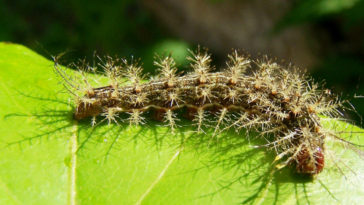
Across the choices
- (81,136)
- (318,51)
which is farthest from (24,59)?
(318,51)

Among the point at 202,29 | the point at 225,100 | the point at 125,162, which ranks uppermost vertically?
the point at 202,29

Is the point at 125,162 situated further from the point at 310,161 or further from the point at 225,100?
the point at 310,161

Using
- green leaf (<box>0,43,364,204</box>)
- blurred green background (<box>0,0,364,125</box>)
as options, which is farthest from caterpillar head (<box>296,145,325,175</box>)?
blurred green background (<box>0,0,364,125</box>)

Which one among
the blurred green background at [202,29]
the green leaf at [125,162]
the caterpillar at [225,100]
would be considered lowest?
the green leaf at [125,162]

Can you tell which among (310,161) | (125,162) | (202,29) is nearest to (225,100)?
(310,161)

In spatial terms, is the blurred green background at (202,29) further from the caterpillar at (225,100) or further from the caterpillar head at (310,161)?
the caterpillar head at (310,161)

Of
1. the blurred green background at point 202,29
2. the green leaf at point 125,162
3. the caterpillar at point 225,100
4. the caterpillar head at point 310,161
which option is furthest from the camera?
the blurred green background at point 202,29

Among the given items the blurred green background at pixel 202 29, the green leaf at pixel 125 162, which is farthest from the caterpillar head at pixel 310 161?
the blurred green background at pixel 202 29

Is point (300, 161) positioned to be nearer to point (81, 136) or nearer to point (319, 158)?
point (319, 158)
